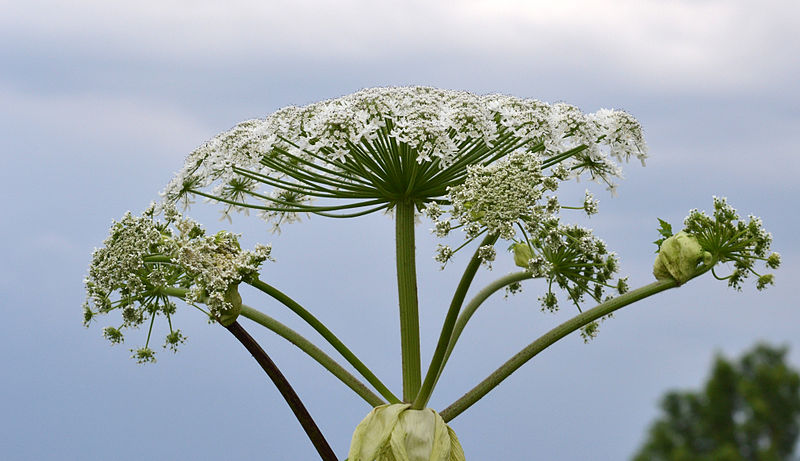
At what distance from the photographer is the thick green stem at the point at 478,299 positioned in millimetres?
5762

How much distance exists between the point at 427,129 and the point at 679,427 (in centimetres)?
1373

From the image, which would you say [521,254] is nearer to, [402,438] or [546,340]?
[546,340]

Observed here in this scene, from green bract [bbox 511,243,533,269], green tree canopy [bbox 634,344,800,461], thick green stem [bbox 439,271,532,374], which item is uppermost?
green bract [bbox 511,243,533,269]

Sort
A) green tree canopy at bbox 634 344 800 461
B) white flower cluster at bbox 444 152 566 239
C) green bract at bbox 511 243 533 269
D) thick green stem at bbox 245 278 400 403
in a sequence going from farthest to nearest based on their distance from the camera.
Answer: green tree canopy at bbox 634 344 800 461 < green bract at bbox 511 243 533 269 < thick green stem at bbox 245 278 400 403 < white flower cluster at bbox 444 152 566 239

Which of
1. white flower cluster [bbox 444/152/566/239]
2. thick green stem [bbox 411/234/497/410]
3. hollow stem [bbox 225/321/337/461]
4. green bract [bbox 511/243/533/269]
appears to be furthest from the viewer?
green bract [bbox 511/243/533/269]

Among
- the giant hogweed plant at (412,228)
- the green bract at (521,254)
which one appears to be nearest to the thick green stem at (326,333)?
the giant hogweed plant at (412,228)

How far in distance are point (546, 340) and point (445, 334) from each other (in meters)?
0.71

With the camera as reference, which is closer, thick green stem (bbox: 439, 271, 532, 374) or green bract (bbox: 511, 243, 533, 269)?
thick green stem (bbox: 439, 271, 532, 374)

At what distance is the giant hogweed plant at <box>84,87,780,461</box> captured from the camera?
15.5 ft

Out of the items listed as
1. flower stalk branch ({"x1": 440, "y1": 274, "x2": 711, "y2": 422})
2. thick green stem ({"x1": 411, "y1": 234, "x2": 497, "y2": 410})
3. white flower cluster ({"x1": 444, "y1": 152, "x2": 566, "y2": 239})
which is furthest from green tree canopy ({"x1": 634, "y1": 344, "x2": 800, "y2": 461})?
white flower cluster ({"x1": 444, "y1": 152, "x2": 566, "y2": 239})

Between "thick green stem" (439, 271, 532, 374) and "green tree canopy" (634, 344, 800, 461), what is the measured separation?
9.17 meters

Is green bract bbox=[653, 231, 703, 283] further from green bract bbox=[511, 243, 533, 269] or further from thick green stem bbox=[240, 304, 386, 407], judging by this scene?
thick green stem bbox=[240, 304, 386, 407]

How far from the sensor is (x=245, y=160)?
538 cm

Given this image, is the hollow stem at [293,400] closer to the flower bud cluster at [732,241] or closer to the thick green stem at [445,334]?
the thick green stem at [445,334]
